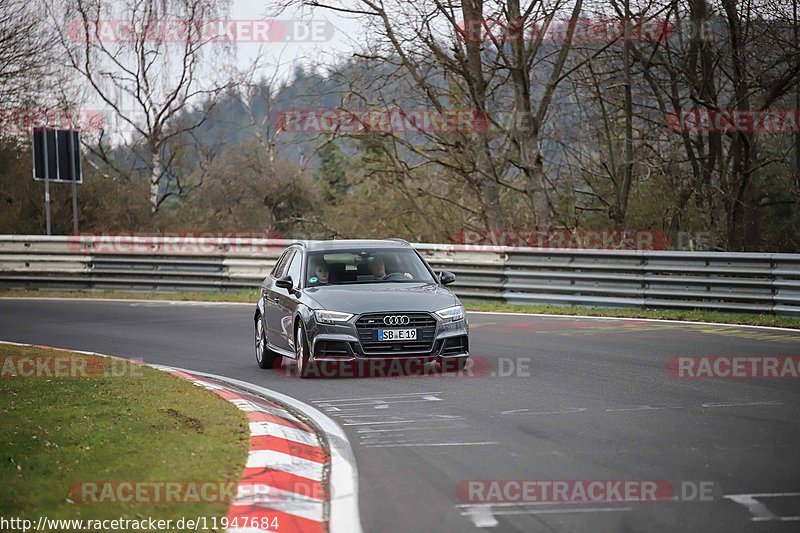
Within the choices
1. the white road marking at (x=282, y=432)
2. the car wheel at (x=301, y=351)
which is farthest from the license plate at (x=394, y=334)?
the white road marking at (x=282, y=432)

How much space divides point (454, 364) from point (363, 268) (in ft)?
5.33

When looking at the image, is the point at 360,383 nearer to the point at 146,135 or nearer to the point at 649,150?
the point at 649,150

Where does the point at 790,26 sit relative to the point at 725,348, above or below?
above

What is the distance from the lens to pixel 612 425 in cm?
930

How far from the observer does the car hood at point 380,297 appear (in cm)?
1286

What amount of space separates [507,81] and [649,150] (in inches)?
183

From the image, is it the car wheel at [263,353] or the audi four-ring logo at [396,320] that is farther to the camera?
the car wheel at [263,353]

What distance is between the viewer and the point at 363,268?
14.1 metres

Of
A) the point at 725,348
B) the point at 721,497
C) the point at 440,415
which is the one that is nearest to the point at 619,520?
the point at 721,497

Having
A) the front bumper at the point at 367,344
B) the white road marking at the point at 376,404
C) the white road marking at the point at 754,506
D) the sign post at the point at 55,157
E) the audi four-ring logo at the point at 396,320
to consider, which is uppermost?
the sign post at the point at 55,157

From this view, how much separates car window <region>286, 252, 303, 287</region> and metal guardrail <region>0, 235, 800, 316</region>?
26.0 ft

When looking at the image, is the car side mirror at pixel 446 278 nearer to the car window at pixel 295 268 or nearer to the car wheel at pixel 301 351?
the car window at pixel 295 268

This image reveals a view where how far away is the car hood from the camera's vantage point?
12.9 metres

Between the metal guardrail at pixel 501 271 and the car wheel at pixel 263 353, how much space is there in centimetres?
820
